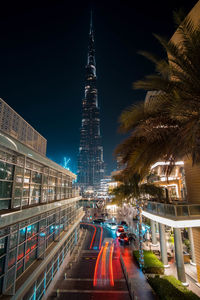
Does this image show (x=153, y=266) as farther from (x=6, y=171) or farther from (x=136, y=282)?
(x=6, y=171)

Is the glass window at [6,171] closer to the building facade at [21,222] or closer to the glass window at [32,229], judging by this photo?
the building facade at [21,222]

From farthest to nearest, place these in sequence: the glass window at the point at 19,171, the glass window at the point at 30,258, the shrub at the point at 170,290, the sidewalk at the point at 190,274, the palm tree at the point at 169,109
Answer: the sidewalk at the point at 190,274
the shrub at the point at 170,290
the glass window at the point at 30,258
the glass window at the point at 19,171
the palm tree at the point at 169,109

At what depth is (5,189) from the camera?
20.7 feet

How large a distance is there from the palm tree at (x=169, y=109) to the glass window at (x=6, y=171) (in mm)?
4525

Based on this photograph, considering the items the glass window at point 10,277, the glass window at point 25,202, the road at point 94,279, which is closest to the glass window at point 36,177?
the glass window at point 25,202

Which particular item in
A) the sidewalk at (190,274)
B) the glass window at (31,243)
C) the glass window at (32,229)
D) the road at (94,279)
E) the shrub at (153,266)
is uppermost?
the glass window at (32,229)

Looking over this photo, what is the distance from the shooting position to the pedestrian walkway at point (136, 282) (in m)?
10.0

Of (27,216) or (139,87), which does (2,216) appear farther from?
(139,87)

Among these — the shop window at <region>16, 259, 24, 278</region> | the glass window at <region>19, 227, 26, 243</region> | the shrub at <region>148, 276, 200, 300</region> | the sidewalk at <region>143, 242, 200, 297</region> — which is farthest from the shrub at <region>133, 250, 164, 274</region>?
the glass window at <region>19, 227, 26, 243</region>

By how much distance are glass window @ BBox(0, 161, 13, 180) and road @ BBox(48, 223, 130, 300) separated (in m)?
9.82

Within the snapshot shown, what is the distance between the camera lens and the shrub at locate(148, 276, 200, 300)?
815 centimetres

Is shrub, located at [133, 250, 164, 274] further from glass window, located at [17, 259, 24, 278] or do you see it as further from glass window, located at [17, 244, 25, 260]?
glass window, located at [17, 244, 25, 260]

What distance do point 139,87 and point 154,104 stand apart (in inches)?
31.2

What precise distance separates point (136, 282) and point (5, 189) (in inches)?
472
